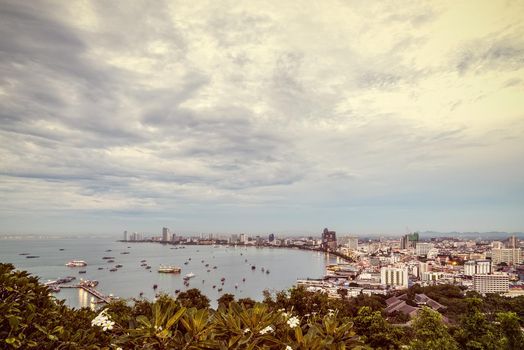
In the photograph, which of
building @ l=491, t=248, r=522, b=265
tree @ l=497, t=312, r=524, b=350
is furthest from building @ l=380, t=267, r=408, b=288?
tree @ l=497, t=312, r=524, b=350

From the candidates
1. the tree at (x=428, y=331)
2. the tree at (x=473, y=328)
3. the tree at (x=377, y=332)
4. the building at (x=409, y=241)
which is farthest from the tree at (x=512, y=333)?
the building at (x=409, y=241)

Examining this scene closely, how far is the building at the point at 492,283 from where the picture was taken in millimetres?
53719

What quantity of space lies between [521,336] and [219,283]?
4750 cm

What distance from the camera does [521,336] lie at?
6492mm

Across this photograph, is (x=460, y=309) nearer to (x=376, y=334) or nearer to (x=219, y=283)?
(x=376, y=334)

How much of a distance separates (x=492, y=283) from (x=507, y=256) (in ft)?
178

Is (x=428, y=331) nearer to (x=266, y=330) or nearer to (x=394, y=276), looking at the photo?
(x=266, y=330)

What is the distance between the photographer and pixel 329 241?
14038 centimetres

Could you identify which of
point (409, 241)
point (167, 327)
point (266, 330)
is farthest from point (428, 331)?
point (409, 241)

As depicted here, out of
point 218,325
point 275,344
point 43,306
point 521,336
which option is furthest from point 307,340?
point 521,336

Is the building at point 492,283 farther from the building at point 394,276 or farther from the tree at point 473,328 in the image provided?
the tree at point 473,328

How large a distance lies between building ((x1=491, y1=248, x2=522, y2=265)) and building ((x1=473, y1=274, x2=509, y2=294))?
154ft

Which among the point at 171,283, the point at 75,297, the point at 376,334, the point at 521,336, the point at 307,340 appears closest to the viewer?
the point at 307,340

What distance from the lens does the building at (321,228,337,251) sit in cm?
13370
